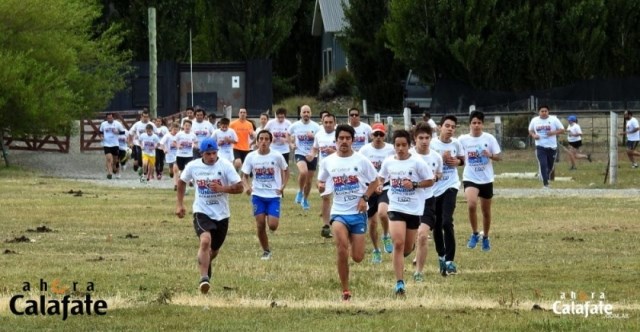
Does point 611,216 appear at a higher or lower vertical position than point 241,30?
lower

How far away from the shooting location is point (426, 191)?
18078mm

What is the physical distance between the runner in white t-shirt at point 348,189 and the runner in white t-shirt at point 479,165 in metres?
5.58

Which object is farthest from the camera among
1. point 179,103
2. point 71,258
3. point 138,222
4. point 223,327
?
point 179,103

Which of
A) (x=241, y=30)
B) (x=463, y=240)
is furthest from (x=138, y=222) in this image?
(x=241, y=30)

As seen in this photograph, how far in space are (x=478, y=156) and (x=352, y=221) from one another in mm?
6383

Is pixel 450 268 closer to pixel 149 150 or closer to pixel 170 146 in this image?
pixel 170 146

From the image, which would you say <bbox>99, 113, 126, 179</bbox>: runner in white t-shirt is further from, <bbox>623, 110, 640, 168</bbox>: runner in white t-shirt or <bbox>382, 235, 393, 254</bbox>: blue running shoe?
<bbox>382, 235, 393, 254</bbox>: blue running shoe

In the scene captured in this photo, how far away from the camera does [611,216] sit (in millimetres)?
29312

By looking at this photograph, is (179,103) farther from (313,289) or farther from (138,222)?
(313,289)

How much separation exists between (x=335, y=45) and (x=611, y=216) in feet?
175

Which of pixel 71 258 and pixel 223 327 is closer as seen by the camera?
pixel 223 327

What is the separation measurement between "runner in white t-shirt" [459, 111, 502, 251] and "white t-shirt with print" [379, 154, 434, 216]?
5.09 metres

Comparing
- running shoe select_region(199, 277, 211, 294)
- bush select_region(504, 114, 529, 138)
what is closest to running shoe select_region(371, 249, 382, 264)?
running shoe select_region(199, 277, 211, 294)

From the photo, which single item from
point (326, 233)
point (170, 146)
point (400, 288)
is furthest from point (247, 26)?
point (400, 288)
